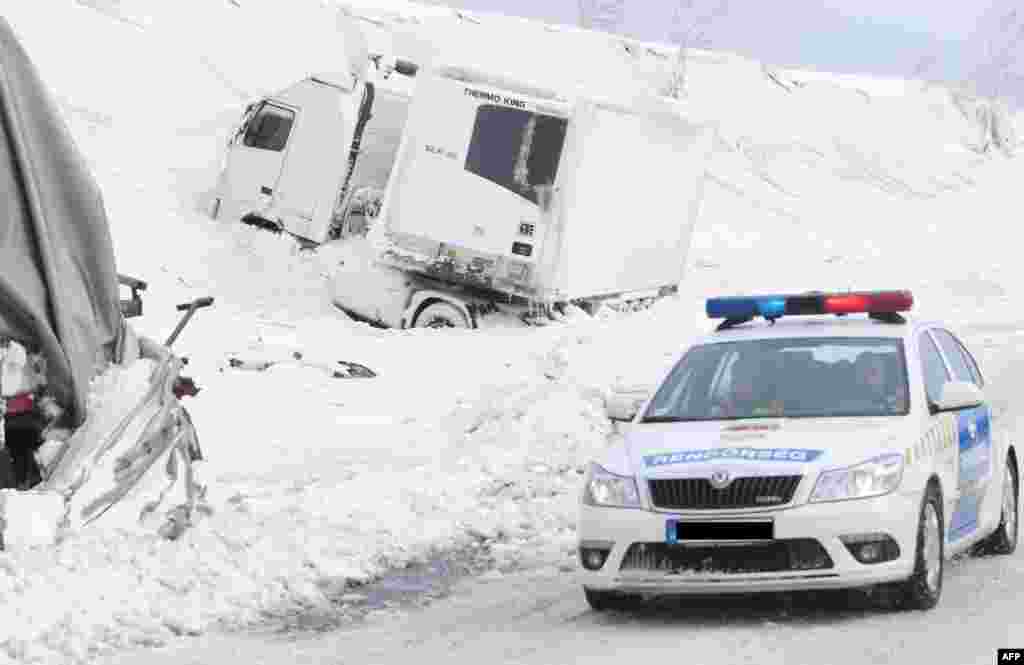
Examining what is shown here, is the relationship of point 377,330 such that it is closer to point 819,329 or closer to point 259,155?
point 259,155

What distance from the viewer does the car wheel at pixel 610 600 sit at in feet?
29.6

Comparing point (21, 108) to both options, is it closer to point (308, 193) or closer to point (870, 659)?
point (870, 659)

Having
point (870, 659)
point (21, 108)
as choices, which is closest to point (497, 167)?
point (21, 108)

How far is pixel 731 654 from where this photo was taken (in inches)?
314

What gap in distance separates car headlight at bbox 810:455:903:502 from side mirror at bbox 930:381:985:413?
2.61 ft

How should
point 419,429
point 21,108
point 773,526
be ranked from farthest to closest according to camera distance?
point 419,429 → point 21,108 → point 773,526

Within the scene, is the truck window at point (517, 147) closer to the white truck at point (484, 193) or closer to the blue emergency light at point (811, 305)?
the white truck at point (484, 193)

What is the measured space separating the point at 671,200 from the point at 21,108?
17546 mm

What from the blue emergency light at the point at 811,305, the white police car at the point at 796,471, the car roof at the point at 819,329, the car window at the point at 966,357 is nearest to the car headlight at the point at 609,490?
the white police car at the point at 796,471

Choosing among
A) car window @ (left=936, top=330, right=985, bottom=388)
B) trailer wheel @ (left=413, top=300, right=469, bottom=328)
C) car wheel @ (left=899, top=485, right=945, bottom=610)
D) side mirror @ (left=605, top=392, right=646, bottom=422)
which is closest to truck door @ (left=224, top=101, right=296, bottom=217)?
trailer wheel @ (left=413, top=300, right=469, bottom=328)

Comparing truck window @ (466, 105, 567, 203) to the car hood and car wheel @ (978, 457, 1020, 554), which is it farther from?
the car hood

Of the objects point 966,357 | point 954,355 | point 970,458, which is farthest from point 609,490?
point 966,357

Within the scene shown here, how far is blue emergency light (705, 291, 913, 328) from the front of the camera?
10055 mm

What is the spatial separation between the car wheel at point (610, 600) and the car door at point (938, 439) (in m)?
1.52
